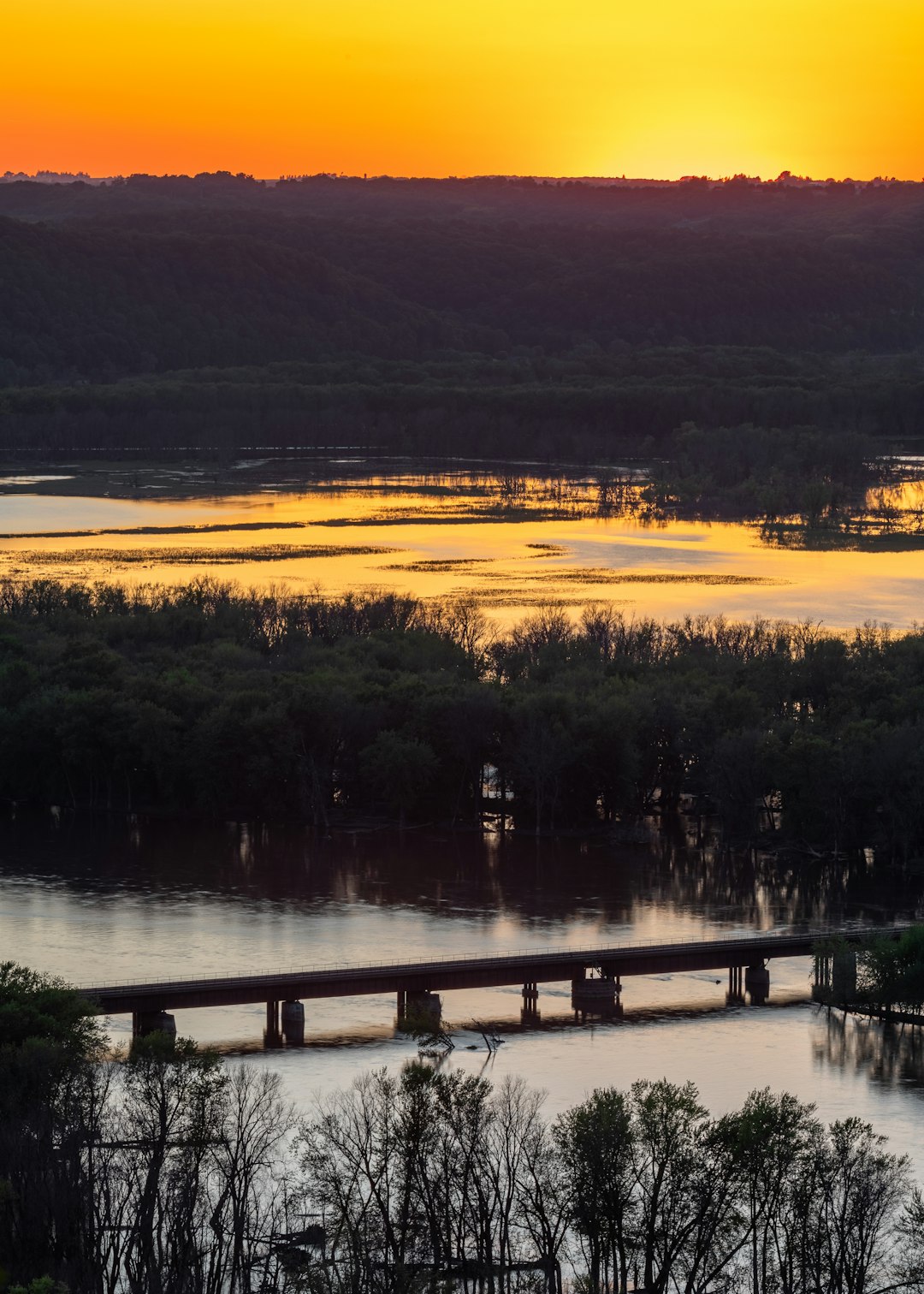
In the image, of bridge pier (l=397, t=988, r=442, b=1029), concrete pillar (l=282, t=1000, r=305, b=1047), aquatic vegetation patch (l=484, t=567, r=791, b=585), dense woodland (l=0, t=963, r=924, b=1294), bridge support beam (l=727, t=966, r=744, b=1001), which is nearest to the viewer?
dense woodland (l=0, t=963, r=924, b=1294)

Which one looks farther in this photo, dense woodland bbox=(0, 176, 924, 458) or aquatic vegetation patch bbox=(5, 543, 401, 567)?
dense woodland bbox=(0, 176, 924, 458)

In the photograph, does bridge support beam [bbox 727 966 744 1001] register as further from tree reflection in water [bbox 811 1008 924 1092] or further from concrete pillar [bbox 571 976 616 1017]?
concrete pillar [bbox 571 976 616 1017]

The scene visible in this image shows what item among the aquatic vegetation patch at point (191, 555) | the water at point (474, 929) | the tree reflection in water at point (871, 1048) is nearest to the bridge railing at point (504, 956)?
the water at point (474, 929)

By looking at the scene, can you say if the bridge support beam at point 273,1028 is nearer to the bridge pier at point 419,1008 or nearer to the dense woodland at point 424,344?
the bridge pier at point 419,1008

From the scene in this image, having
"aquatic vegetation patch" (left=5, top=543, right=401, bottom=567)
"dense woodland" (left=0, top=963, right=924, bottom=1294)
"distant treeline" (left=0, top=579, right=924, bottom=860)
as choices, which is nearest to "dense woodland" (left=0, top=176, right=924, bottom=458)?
"aquatic vegetation patch" (left=5, top=543, right=401, bottom=567)

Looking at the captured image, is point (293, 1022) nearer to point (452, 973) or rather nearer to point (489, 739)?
point (452, 973)

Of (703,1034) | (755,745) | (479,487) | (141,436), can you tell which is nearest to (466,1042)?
(703,1034)
